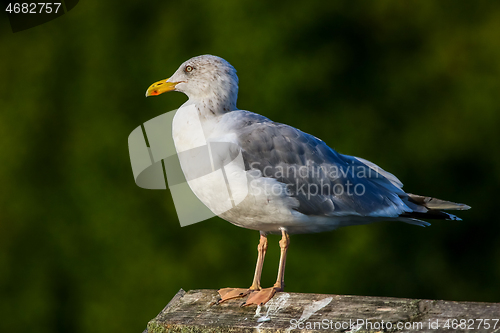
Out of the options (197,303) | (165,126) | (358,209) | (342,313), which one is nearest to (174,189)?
(165,126)

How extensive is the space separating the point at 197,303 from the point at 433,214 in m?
1.20

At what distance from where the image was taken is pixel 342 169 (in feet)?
8.76

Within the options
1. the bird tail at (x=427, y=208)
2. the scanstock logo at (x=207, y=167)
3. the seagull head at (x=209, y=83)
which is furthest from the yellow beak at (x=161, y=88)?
the bird tail at (x=427, y=208)

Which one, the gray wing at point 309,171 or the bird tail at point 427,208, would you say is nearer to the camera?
the gray wing at point 309,171

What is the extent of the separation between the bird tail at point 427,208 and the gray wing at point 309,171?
0.11 feet

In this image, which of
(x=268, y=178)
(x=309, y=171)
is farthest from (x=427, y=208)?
(x=268, y=178)

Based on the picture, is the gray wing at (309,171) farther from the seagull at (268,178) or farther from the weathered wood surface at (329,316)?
the weathered wood surface at (329,316)

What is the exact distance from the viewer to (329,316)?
206 cm

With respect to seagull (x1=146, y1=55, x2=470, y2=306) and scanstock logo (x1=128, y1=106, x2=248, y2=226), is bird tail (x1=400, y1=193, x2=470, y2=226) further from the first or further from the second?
scanstock logo (x1=128, y1=106, x2=248, y2=226)

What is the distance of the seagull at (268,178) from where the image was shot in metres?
2.37

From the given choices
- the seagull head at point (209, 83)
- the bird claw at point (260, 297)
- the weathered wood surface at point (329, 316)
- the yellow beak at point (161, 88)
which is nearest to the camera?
the weathered wood surface at point (329, 316)

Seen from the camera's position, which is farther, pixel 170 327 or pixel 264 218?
pixel 264 218

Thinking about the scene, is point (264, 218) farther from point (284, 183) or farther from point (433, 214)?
point (433, 214)

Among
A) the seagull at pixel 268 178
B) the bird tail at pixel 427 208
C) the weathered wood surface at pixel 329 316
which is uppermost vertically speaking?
the seagull at pixel 268 178
